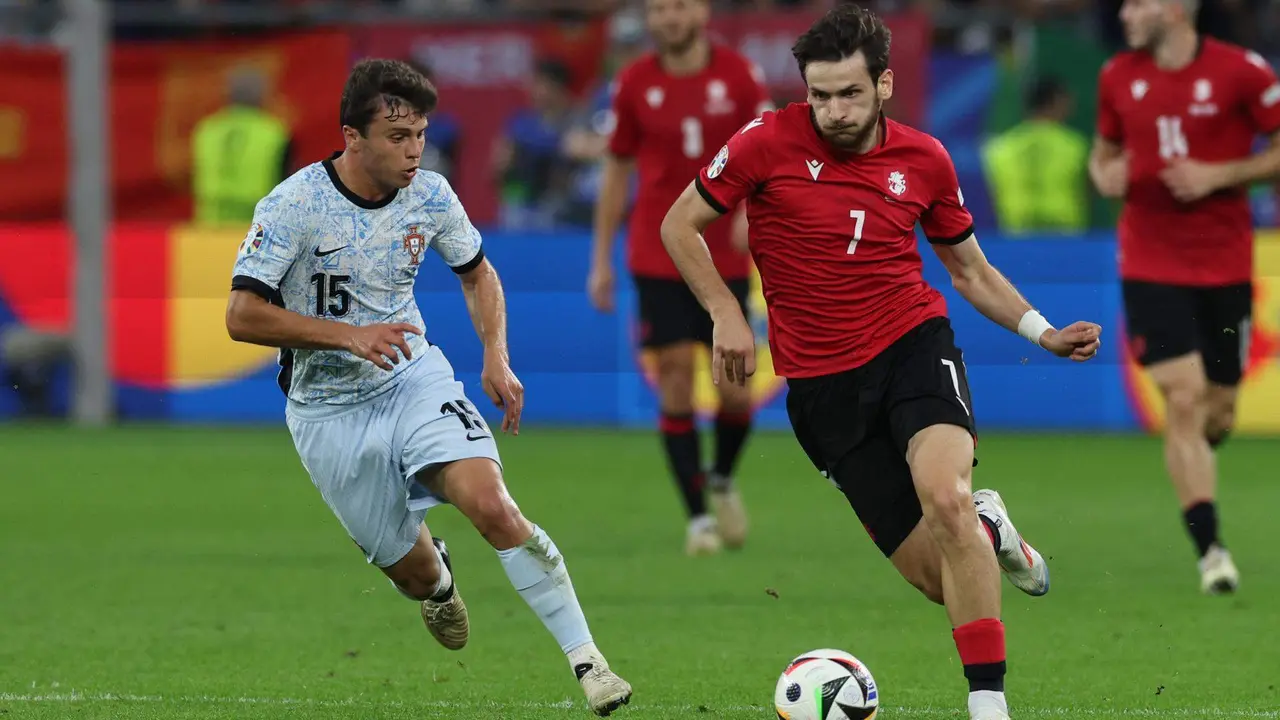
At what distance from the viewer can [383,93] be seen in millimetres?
6238

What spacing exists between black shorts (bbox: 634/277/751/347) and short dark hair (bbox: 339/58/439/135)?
13.0 feet

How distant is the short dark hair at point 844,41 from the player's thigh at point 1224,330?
363 cm

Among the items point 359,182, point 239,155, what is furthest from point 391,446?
point 239,155

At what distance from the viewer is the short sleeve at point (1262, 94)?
908 centimetres

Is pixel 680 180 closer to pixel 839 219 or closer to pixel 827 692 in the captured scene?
pixel 839 219

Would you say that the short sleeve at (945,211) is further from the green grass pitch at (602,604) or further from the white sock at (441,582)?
the white sock at (441,582)

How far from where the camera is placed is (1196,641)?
24.7 ft

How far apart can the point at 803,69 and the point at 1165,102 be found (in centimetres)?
359

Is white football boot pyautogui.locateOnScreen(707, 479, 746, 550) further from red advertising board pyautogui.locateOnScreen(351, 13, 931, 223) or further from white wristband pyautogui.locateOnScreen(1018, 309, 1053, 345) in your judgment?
red advertising board pyautogui.locateOnScreen(351, 13, 931, 223)

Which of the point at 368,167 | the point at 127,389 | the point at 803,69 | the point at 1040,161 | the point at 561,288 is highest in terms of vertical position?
the point at 803,69

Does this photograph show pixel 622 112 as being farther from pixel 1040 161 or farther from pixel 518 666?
pixel 1040 161

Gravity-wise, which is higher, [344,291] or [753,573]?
[344,291]

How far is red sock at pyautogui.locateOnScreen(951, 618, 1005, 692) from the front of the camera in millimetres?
5664

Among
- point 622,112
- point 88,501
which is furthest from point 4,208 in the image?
point 622,112
